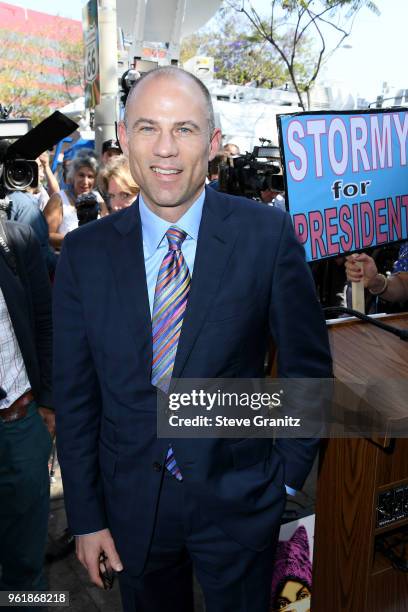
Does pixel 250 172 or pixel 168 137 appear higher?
pixel 250 172

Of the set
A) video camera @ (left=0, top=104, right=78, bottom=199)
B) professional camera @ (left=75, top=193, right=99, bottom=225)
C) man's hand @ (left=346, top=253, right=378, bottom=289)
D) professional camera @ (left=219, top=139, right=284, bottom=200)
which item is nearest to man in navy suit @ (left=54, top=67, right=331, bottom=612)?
man's hand @ (left=346, top=253, right=378, bottom=289)

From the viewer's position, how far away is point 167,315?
1409 millimetres

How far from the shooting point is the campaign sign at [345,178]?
1.99m

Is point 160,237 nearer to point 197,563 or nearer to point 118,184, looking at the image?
point 197,563

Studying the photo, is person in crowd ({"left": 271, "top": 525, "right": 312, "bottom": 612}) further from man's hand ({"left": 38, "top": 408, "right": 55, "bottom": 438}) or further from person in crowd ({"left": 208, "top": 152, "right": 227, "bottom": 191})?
person in crowd ({"left": 208, "top": 152, "right": 227, "bottom": 191})

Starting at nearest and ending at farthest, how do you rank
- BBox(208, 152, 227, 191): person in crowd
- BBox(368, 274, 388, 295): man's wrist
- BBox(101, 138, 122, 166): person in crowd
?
BBox(368, 274, 388, 295): man's wrist, BBox(101, 138, 122, 166): person in crowd, BBox(208, 152, 227, 191): person in crowd

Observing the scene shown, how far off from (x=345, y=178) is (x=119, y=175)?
148 cm

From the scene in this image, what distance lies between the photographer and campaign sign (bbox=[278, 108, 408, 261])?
1991 mm

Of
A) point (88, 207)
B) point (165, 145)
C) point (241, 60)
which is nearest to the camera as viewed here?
point (165, 145)

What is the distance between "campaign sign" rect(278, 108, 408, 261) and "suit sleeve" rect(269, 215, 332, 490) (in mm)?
540

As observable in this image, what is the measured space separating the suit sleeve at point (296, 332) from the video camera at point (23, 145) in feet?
3.97

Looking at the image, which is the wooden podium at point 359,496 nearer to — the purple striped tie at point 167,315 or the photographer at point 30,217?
the purple striped tie at point 167,315

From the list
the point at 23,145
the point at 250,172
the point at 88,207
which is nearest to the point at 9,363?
the point at 23,145

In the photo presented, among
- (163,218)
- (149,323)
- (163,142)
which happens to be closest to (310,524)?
(149,323)
